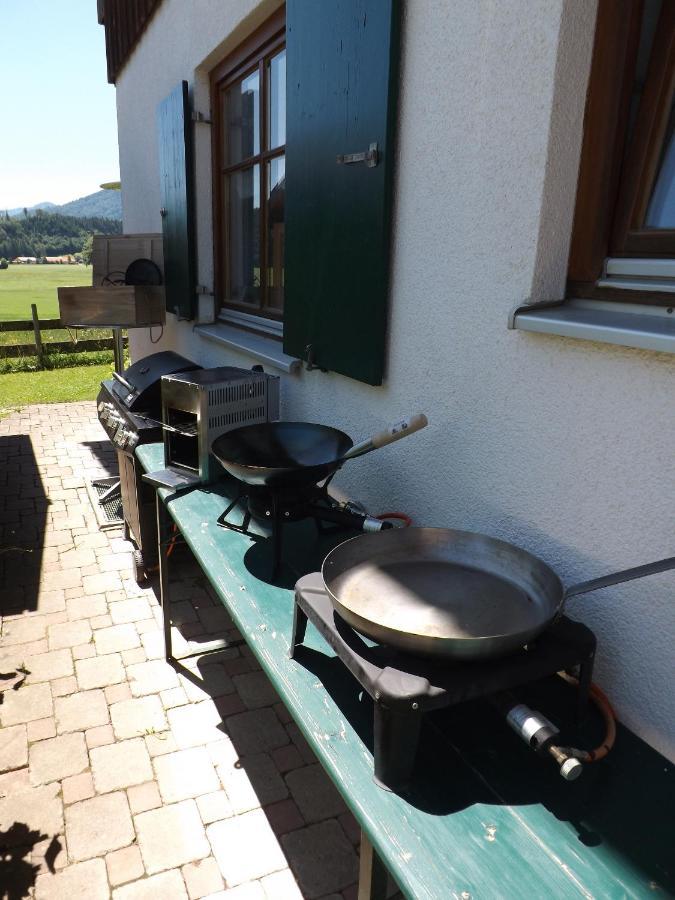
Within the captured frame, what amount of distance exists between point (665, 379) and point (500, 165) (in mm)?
712

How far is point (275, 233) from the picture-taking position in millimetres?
3521

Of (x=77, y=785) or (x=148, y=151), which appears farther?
(x=148, y=151)

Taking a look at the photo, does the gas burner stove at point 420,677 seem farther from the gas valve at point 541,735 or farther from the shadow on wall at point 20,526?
the shadow on wall at point 20,526

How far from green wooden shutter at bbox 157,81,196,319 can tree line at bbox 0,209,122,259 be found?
238 ft

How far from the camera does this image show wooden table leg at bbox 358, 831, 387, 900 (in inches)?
48.4

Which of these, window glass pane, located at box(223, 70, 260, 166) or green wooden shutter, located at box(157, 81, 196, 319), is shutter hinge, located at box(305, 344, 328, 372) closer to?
window glass pane, located at box(223, 70, 260, 166)

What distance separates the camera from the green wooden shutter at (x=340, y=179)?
6.35 ft

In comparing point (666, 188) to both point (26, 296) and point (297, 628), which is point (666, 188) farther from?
point (26, 296)

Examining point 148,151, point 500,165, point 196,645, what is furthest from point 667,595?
point 148,151

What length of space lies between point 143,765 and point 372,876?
1.51 meters

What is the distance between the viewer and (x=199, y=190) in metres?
4.16

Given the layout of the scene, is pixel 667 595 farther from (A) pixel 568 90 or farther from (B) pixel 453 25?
(B) pixel 453 25

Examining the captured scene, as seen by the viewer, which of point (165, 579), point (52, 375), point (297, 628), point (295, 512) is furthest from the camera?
point (52, 375)

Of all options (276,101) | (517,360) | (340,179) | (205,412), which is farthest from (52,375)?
(517,360)
